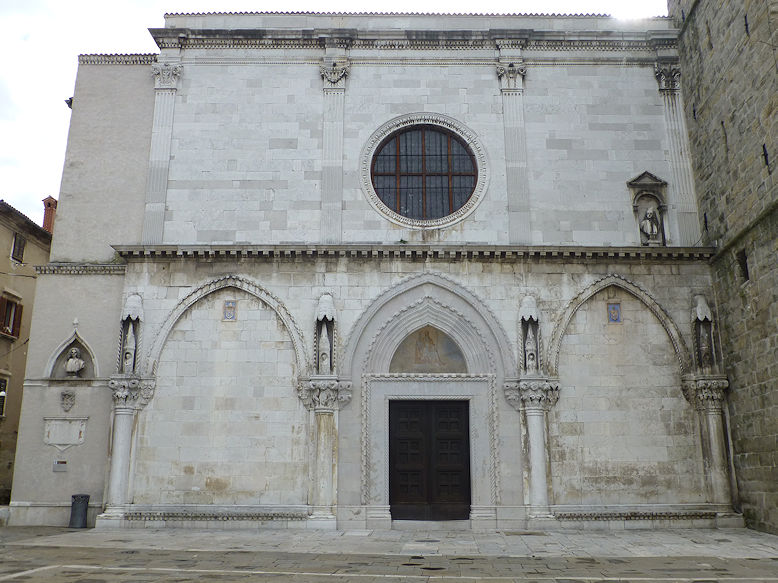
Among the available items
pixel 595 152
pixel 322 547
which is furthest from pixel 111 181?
pixel 595 152

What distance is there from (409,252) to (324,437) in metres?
5.12

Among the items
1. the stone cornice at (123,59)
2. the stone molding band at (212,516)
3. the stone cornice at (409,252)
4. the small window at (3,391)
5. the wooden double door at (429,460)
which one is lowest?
the stone molding band at (212,516)

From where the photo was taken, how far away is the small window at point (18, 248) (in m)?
26.3

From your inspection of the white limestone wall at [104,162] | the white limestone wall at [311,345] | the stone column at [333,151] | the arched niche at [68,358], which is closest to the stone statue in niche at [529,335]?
the white limestone wall at [311,345]

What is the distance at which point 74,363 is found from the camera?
1814 centimetres

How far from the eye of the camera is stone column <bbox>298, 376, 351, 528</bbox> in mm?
16828

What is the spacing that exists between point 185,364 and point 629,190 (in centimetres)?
1260

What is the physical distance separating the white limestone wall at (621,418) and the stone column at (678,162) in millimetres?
2479

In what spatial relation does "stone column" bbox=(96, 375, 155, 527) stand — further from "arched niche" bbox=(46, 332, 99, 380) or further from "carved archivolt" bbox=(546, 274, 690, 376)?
"carved archivolt" bbox=(546, 274, 690, 376)

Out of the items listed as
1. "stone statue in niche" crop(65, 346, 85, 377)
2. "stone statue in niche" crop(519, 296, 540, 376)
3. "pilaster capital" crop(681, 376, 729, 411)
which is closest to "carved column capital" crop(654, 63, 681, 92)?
"stone statue in niche" crop(519, 296, 540, 376)

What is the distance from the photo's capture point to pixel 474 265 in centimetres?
1830

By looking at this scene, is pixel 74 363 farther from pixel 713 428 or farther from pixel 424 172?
pixel 713 428

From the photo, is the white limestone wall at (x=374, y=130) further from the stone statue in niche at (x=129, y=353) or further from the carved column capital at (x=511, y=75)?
the stone statue in niche at (x=129, y=353)

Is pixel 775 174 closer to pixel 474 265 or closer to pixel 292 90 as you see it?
pixel 474 265
